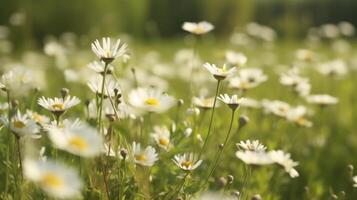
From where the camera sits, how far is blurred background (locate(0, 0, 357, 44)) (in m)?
13.6

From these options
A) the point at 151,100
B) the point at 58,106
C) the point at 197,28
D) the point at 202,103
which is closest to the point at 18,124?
the point at 58,106

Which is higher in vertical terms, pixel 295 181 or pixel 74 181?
pixel 74 181

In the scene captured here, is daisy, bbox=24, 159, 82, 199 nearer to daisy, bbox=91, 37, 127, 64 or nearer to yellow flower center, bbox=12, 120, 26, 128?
yellow flower center, bbox=12, 120, 26, 128

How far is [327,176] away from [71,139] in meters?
1.70

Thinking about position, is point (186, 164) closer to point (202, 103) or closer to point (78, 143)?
point (202, 103)

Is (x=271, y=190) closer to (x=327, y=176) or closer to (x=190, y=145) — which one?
(x=190, y=145)

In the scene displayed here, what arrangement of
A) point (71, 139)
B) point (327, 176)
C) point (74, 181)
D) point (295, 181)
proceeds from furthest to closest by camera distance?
point (327, 176) → point (295, 181) → point (71, 139) → point (74, 181)

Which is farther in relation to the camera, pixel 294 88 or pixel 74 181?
pixel 294 88

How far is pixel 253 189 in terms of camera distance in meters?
1.81

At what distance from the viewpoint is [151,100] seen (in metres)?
1.45

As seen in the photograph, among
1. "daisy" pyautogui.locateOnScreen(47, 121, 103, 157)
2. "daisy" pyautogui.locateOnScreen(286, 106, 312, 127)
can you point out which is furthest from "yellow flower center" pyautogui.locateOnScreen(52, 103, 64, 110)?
"daisy" pyautogui.locateOnScreen(286, 106, 312, 127)

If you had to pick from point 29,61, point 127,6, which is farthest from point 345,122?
point 127,6

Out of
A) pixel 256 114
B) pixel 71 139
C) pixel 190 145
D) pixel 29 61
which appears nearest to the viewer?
pixel 71 139

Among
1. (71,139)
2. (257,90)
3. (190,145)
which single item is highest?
(71,139)
